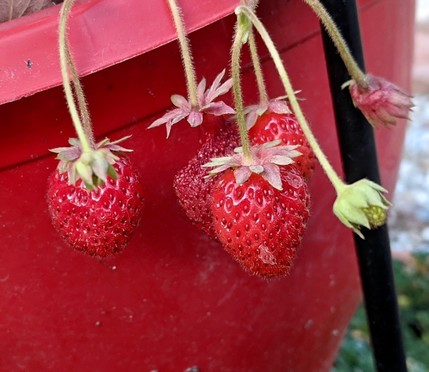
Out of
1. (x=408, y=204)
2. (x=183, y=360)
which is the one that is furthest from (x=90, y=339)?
(x=408, y=204)

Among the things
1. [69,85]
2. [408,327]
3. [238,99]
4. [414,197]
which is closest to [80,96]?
[69,85]

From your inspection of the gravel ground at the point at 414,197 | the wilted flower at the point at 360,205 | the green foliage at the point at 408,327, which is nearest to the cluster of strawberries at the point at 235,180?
the wilted flower at the point at 360,205

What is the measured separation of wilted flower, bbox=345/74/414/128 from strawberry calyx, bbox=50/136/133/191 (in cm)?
21

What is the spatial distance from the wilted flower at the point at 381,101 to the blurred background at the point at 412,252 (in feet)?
0.79

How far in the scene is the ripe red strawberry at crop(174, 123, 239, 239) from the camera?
0.68m

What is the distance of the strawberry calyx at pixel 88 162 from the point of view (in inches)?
23.0

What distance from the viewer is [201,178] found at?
687mm

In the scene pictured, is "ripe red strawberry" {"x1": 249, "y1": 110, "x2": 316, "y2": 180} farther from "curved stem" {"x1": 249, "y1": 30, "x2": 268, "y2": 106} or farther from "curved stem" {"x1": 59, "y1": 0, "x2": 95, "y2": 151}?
"curved stem" {"x1": 59, "y1": 0, "x2": 95, "y2": 151}

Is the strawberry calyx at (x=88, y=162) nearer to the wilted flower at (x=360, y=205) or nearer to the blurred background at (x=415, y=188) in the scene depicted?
the wilted flower at (x=360, y=205)

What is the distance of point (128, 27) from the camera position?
2.15 feet

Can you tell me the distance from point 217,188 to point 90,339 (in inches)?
9.4

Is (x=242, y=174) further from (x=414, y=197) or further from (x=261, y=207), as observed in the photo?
(x=414, y=197)

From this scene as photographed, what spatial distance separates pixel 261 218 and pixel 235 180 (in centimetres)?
4

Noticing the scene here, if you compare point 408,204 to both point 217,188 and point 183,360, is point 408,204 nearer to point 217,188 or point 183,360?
point 183,360
